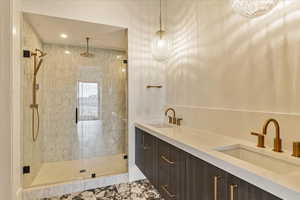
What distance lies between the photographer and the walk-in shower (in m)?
2.59

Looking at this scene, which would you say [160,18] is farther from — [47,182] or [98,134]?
[47,182]

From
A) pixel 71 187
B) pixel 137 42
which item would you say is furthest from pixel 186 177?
pixel 137 42

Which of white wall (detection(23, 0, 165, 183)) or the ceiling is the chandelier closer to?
white wall (detection(23, 0, 165, 183))

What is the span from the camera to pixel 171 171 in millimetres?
1515

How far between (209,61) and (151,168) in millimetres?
1423

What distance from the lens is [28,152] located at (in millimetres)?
2285

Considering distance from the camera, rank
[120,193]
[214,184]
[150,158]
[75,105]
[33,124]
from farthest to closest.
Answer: [75,105]
[33,124]
[120,193]
[150,158]
[214,184]

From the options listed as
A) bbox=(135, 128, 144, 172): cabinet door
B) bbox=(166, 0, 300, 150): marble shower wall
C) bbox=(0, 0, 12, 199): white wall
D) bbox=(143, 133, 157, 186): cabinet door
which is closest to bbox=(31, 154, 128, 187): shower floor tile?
bbox=(135, 128, 144, 172): cabinet door

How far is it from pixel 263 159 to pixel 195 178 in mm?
503

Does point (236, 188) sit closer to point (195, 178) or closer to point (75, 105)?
point (195, 178)

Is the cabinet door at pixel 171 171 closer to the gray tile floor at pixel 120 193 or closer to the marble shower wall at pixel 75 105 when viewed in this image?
the gray tile floor at pixel 120 193

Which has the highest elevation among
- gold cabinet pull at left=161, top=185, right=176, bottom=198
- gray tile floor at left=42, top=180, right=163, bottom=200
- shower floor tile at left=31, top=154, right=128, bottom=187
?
gold cabinet pull at left=161, top=185, right=176, bottom=198

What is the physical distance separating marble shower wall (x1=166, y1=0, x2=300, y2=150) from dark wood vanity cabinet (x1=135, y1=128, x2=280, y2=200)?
1.93 feet

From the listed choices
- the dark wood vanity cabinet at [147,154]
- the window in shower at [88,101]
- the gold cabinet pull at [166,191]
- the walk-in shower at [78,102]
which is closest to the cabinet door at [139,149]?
the dark wood vanity cabinet at [147,154]
